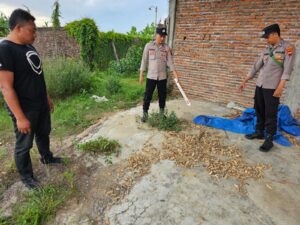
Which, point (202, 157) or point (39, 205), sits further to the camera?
point (202, 157)

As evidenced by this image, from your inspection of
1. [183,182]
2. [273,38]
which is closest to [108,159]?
[183,182]

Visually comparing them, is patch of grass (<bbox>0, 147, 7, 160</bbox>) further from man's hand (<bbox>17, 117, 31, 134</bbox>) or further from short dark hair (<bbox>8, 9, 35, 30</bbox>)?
short dark hair (<bbox>8, 9, 35, 30</bbox>)

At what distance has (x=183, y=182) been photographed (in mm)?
2648

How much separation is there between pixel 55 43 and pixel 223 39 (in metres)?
8.68

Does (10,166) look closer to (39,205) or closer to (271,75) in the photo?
(39,205)

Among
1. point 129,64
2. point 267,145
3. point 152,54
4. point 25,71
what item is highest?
point 152,54

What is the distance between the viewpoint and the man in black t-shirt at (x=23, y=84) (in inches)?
83.4

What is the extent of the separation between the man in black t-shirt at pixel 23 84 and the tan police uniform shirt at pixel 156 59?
1907mm

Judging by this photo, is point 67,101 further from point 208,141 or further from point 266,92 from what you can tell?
point 266,92

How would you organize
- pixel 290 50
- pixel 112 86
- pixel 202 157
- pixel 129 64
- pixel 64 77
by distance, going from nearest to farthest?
pixel 290 50 < pixel 202 157 < pixel 64 77 < pixel 112 86 < pixel 129 64

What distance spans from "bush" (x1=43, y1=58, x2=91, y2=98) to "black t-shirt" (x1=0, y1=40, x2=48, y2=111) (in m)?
3.88

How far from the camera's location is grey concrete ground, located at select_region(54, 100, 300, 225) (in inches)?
85.6

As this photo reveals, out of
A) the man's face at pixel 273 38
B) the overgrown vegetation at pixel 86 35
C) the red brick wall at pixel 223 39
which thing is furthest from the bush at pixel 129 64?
the man's face at pixel 273 38

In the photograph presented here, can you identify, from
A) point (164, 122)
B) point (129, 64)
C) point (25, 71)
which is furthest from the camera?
point (129, 64)
